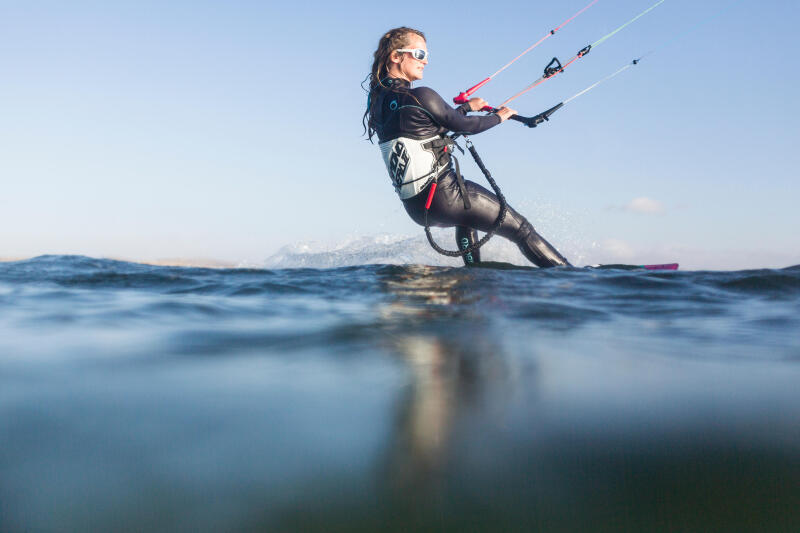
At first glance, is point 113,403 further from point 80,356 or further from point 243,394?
point 80,356

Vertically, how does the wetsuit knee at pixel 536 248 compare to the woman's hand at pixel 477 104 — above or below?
below

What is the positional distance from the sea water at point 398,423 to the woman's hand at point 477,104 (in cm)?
296

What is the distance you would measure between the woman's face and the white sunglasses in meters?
0.02

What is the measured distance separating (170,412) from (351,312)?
1.55 metres

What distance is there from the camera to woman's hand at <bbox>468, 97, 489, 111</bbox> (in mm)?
4934

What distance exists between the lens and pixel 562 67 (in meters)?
5.23

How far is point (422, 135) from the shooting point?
4.71 meters

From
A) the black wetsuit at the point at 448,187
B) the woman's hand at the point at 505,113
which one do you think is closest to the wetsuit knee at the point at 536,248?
the black wetsuit at the point at 448,187

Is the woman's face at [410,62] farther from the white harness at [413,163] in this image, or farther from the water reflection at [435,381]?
the water reflection at [435,381]

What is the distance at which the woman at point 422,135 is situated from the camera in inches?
182

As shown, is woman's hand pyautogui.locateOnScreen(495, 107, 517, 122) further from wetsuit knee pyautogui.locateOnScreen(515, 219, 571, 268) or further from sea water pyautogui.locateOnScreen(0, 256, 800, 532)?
sea water pyautogui.locateOnScreen(0, 256, 800, 532)

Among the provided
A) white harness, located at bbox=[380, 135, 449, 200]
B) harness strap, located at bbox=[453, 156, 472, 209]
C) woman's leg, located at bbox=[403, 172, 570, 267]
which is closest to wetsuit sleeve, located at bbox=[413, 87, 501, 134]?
white harness, located at bbox=[380, 135, 449, 200]

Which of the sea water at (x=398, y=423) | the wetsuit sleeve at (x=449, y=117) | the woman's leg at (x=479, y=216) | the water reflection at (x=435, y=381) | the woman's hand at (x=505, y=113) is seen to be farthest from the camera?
the woman's hand at (x=505, y=113)

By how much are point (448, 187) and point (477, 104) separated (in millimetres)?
866
